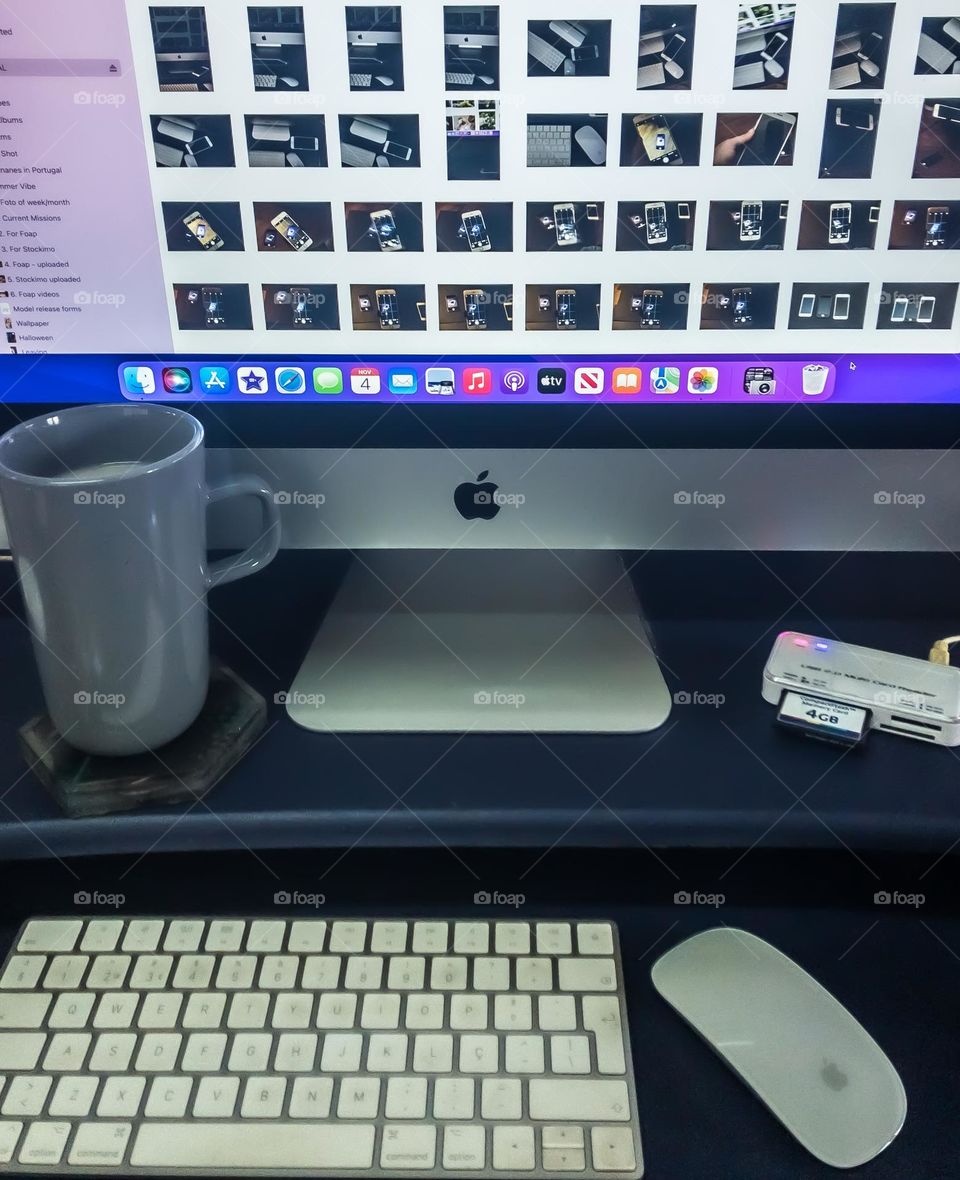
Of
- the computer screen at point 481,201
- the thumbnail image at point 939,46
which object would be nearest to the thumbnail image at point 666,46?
the computer screen at point 481,201

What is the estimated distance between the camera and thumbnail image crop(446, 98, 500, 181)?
0.46 meters

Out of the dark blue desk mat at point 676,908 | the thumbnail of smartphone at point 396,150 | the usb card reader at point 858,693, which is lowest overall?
the dark blue desk mat at point 676,908

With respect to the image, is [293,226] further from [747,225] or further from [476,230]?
[747,225]

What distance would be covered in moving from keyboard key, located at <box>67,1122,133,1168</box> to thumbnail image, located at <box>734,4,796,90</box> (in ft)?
1.66

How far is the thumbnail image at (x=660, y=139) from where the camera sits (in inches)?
18.3

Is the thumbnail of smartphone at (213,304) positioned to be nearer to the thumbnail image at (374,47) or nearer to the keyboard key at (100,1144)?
the thumbnail image at (374,47)

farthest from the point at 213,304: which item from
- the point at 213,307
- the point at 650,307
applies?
the point at 650,307

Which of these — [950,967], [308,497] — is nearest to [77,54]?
[308,497]

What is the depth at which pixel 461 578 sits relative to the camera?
2.15 feet

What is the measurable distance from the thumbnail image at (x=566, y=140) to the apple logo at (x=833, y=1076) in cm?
40

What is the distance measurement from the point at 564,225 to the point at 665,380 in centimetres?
9

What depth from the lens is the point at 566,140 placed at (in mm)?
471

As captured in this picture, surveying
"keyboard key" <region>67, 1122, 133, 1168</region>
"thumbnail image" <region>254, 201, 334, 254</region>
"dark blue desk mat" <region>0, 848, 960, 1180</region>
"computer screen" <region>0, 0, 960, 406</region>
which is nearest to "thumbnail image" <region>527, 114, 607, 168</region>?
Answer: "computer screen" <region>0, 0, 960, 406</region>

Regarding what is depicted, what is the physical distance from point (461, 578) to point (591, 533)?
0.11 meters
